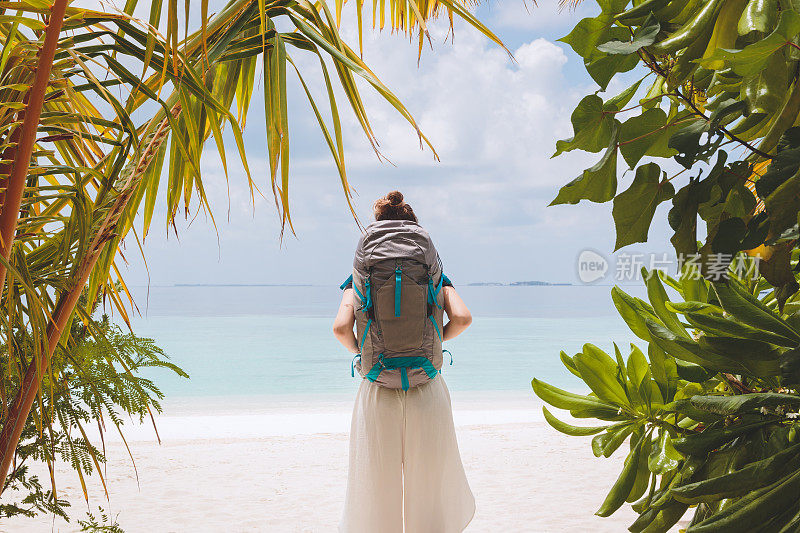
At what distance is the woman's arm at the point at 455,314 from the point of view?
9.32 feet

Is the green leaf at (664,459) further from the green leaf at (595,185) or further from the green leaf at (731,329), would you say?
the green leaf at (595,185)

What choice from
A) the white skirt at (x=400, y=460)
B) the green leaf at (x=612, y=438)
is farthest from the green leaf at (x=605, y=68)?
the white skirt at (x=400, y=460)

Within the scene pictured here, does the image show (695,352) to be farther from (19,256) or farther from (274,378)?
(274,378)

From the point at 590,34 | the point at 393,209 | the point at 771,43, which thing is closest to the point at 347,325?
the point at 393,209

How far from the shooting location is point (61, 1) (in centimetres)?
91

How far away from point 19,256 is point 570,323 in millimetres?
26634

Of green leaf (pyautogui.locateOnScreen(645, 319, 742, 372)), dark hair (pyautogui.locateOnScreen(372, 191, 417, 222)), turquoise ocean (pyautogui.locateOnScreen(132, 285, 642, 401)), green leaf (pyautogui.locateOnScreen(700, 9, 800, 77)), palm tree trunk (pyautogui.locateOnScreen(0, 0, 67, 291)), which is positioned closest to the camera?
green leaf (pyautogui.locateOnScreen(700, 9, 800, 77))

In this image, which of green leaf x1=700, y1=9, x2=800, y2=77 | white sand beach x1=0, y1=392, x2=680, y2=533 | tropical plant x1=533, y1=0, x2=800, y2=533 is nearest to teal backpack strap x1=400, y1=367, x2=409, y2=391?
white sand beach x1=0, y1=392, x2=680, y2=533

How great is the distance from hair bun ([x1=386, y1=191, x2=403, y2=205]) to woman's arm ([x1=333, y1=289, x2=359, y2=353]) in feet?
1.72

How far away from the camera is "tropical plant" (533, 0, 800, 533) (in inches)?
15.1

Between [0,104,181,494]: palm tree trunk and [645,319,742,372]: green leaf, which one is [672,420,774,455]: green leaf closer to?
[645,319,742,372]: green leaf

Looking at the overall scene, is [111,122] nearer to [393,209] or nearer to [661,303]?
[661,303]

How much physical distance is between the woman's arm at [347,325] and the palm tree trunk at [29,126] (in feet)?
5.96

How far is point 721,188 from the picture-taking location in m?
0.45
